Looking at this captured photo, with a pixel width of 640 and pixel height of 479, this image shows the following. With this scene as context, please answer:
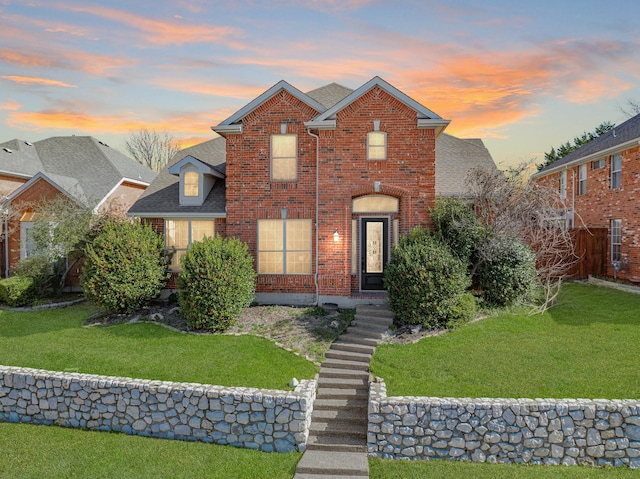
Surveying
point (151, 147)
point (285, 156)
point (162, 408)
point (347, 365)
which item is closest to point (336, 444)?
point (347, 365)

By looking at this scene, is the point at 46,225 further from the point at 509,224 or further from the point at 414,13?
the point at 509,224

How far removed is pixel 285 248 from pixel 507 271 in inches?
285

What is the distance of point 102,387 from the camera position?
8.75 m

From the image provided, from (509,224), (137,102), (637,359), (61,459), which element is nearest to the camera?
(61,459)

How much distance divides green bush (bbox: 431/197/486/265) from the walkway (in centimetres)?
357

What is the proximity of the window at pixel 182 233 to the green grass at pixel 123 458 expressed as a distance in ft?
25.1

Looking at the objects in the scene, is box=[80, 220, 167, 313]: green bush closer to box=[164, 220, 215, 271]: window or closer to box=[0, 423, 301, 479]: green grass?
box=[164, 220, 215, 271]: window

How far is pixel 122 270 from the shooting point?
513 inches

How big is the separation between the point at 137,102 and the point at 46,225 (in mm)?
6179

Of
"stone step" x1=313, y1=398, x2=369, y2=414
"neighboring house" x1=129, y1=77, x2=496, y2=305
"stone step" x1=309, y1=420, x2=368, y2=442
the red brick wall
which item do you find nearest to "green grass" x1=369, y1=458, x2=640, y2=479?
"stone step" x1=309, y1=420, x2=368, y2=442

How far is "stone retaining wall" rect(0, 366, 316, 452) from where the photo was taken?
8031 mm

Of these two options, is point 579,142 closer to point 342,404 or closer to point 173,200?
point 173,200

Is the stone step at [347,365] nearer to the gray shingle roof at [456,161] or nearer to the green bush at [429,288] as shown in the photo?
the green bush at [429,288]

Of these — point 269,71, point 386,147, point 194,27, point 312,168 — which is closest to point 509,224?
point 386,147
